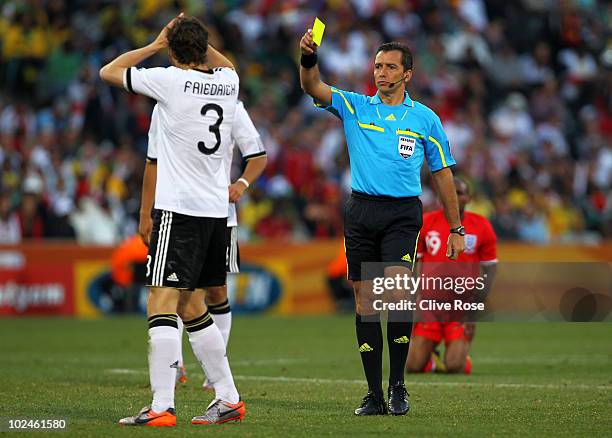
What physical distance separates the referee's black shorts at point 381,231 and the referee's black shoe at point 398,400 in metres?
0.81

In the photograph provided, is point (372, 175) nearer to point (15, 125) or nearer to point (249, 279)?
point (249, 279)

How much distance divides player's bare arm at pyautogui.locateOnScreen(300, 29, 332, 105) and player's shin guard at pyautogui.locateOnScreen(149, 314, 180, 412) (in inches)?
77.6

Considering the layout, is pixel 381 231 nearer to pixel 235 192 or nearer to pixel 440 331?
pixel 235 192

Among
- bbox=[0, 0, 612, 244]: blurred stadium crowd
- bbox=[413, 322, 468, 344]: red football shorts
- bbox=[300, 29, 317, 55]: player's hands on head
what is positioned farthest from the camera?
bbox=[0, 0, 612, 244]: blurred stadium crowd

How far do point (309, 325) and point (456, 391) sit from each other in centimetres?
822

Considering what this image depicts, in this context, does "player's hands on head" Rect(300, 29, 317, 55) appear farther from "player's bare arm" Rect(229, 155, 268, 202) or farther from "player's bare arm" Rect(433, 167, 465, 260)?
"player's bare arm" Rect(229, 155, 268, 202)

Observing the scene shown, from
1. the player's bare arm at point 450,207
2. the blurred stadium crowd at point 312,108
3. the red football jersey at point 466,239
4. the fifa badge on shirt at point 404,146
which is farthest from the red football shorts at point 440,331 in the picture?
the blurred stadium crowd at point 312,108

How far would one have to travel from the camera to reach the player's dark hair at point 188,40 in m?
7.58

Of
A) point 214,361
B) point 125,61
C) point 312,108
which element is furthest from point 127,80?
point 312,108

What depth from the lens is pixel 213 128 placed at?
7.85 m

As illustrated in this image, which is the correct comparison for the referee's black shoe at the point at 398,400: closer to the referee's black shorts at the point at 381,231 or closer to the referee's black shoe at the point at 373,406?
the referee's black shoe at the point at 373,406

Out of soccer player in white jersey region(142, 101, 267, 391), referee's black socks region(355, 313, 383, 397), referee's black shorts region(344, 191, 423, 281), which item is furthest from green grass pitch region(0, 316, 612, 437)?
referee's black shorts region(344, 191, 423, 281)

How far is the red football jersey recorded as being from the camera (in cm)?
1212

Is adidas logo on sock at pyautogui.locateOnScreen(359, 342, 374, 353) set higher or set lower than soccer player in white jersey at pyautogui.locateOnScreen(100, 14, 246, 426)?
lower
